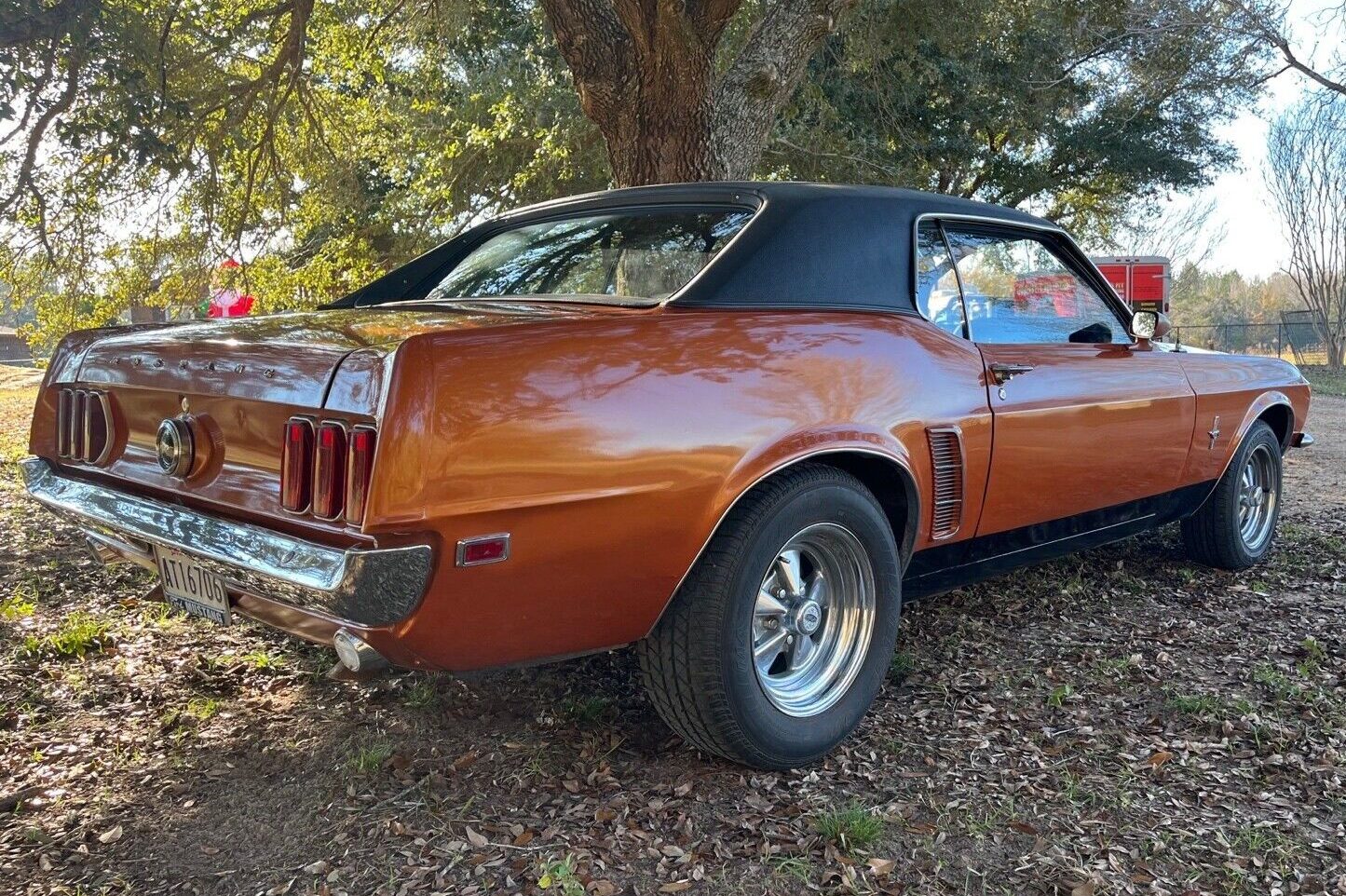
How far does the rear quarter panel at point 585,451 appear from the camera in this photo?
2.20m

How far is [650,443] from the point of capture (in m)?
2.46

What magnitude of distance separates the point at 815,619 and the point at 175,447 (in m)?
1.74

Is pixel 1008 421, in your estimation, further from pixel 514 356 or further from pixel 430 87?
pixel 430 87

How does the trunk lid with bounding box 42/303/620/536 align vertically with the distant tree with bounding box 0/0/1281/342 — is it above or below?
below

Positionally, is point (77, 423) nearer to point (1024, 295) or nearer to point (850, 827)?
point (850, 827)

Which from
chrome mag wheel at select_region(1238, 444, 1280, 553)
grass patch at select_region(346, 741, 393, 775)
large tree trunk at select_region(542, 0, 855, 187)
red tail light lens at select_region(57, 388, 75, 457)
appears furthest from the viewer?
large tree trunk at select_region(542, 0, 855, 187)

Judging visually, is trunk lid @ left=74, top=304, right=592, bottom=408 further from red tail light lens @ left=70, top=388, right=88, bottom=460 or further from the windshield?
the windshield

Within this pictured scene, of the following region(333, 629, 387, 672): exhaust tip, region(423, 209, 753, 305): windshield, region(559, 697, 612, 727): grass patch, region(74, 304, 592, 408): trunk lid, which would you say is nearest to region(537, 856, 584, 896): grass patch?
region(333, 629, 387, 672): exhaust tip

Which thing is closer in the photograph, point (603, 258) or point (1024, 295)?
point (603, 258)

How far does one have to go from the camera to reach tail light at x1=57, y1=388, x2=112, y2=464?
2.99m

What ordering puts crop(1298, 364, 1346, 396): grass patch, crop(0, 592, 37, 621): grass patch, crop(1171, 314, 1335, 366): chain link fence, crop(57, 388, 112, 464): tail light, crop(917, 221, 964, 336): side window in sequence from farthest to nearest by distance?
1. crop(1171, 314, 1335, 366): chain link fence
2. crop(1298, 364, 1346, 396): grass patch
3. crop(0, 592, 37, 621): grass patch
4. crop(917, 221, 964, 336): side window
5. crop(57, 388, 112, 464): tail light

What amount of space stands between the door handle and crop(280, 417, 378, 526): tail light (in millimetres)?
2073

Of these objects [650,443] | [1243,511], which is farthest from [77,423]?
[1243,511]

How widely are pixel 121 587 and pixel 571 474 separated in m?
3.11
